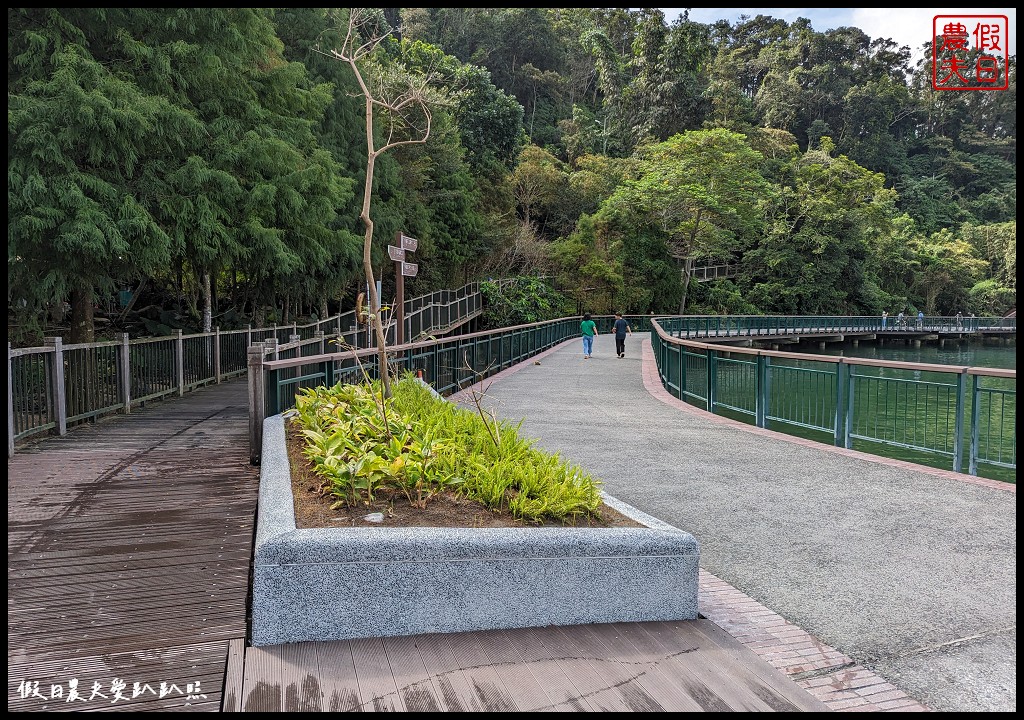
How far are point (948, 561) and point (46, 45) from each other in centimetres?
Answer: 1347

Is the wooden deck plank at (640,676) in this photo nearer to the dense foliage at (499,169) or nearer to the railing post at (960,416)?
the dense foliage at (499,169)

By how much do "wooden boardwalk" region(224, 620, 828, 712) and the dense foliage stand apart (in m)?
4.34

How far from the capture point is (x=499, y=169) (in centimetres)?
4391

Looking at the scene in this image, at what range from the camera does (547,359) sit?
925 inches

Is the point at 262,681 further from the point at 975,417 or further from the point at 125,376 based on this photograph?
the point at 125,376

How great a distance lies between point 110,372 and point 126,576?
845 centimetres

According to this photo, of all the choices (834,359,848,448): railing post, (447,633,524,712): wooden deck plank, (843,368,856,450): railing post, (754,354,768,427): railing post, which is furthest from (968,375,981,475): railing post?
(447,633,524,712): wooden deck plank

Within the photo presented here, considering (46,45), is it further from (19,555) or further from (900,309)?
(900,309)

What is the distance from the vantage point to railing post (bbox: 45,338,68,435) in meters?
9.58

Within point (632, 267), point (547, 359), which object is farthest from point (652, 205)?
point (547, 359)

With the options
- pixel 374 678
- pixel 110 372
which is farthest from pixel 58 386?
pixel 374 678

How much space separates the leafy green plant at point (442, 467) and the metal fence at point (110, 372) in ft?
3.54

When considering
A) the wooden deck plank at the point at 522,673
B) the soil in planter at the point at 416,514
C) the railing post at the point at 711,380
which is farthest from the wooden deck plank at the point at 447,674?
→ the railing post at the point at 711,380

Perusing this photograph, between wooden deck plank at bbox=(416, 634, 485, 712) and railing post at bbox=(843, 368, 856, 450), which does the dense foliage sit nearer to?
wooden deck plank at bbox=(416, 634, 485, 712)
